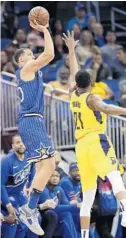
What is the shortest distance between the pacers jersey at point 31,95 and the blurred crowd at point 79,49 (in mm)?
3935

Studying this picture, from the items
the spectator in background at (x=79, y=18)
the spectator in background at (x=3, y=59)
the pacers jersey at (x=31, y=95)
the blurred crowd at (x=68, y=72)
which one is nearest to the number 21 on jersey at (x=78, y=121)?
the pacers jersey at (x=31, y=95)

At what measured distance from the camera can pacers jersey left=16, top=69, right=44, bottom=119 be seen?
36.6 ft

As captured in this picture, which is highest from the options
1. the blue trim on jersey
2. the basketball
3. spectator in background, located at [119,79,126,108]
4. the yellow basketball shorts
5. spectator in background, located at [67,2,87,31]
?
the basketball

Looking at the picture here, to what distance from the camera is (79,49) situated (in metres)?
18.1

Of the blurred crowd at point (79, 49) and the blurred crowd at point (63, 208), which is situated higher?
the blurred crowd at point (79, 49)

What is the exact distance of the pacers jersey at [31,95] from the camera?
11.1m

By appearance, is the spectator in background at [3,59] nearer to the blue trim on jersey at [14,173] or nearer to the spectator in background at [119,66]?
the spectator in background at [119,66]

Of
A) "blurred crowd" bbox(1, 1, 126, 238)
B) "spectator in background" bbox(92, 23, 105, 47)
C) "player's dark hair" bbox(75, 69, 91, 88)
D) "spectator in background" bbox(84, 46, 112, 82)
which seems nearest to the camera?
"player's dark hair" bbox(75, 69, 91, 88)

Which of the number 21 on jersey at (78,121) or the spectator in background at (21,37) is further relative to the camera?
the spectator in background at (21,37)

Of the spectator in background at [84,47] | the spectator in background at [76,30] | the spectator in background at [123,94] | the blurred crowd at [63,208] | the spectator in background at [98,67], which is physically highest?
the spectator in background at [76,30]

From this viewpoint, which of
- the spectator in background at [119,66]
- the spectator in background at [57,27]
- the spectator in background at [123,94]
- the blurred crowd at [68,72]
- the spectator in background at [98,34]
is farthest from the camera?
the spectator in background at [57,27]

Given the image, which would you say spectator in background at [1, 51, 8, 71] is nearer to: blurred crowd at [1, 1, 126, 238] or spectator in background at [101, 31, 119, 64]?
blurred crowd at [1, 1, 126, 238]

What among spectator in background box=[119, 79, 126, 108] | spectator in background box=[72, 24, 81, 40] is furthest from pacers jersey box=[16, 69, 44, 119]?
spectator in background box=[72, 24, 81, 40]

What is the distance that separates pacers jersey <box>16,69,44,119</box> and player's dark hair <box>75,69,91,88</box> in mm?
460
